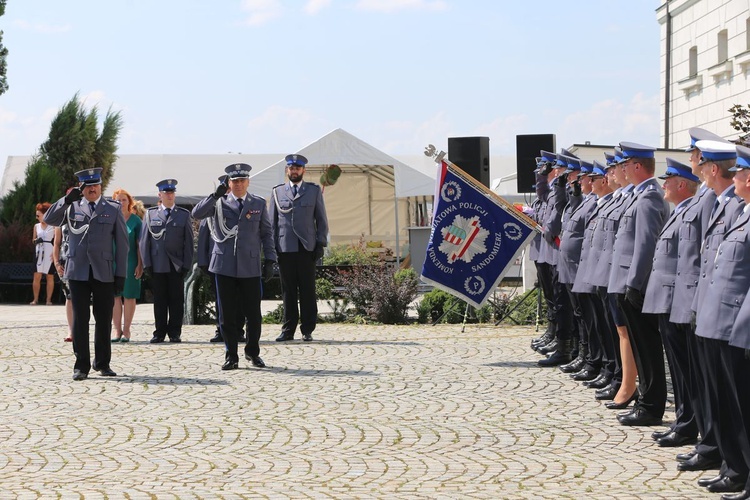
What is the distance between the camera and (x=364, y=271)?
19391 millimetres

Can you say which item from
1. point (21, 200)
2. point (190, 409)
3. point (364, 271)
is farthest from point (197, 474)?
point (21, 200)

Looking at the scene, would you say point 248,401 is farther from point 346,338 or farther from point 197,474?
point 346,338

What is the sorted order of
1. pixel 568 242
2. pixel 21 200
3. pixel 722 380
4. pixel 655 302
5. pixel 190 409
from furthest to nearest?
pixel 21 200 → pixel 568 242 → pixel 190 409 → pixel 655 302 → pixel 722 380

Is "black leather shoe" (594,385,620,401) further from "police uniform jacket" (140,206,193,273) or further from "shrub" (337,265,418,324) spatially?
"shrub" (337,265,418,324)

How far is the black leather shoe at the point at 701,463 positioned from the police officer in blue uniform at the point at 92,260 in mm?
6219

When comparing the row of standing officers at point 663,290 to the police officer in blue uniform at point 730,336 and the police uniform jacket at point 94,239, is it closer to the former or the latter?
the police officer in blue uniform at point 730,336

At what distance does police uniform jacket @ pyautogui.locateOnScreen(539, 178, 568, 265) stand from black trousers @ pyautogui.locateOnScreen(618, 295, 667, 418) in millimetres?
3222

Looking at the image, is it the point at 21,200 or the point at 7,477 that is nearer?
the point at 7,477

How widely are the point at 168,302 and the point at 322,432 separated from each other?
7473mm

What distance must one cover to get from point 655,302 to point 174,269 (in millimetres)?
8910

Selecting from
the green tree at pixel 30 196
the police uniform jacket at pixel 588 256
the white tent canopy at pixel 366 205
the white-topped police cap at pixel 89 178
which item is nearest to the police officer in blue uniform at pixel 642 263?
the police uniform jacket at pixel 588 256

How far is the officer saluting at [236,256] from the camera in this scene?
12.0 metres

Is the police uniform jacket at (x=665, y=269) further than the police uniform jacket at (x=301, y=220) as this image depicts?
No

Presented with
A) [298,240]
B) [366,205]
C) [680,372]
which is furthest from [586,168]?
[366,205]
